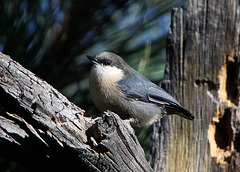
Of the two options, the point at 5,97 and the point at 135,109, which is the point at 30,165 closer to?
the point at 5,97

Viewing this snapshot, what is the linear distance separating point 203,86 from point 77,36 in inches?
37.2

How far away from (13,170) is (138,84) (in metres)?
1.15

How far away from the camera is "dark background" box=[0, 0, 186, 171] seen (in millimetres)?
2146

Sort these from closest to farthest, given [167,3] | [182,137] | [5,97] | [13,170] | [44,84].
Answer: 1. [5,97]
2. [44,84]
3. [13,170]
4. [182,137]
5. [167,3]

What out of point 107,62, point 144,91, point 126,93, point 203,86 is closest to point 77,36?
point 107,62

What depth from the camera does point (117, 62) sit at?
8.82 feet

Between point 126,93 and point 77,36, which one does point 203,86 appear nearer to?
point 126,93

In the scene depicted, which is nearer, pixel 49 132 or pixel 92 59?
pixel 49 132

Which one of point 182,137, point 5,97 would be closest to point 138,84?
point 182,137

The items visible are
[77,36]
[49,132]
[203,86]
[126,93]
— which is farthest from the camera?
[126,93]

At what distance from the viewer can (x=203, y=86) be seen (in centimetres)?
241

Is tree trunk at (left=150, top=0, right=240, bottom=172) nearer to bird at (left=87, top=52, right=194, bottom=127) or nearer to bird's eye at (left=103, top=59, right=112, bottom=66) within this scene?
bird at (left=87, top=52, right=194, bottom=127)

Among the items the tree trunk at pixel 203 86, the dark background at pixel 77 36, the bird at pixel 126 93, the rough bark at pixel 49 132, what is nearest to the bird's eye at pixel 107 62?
the bird at pixel 126 93

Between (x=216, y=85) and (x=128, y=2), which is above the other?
(x=128, y=2)
